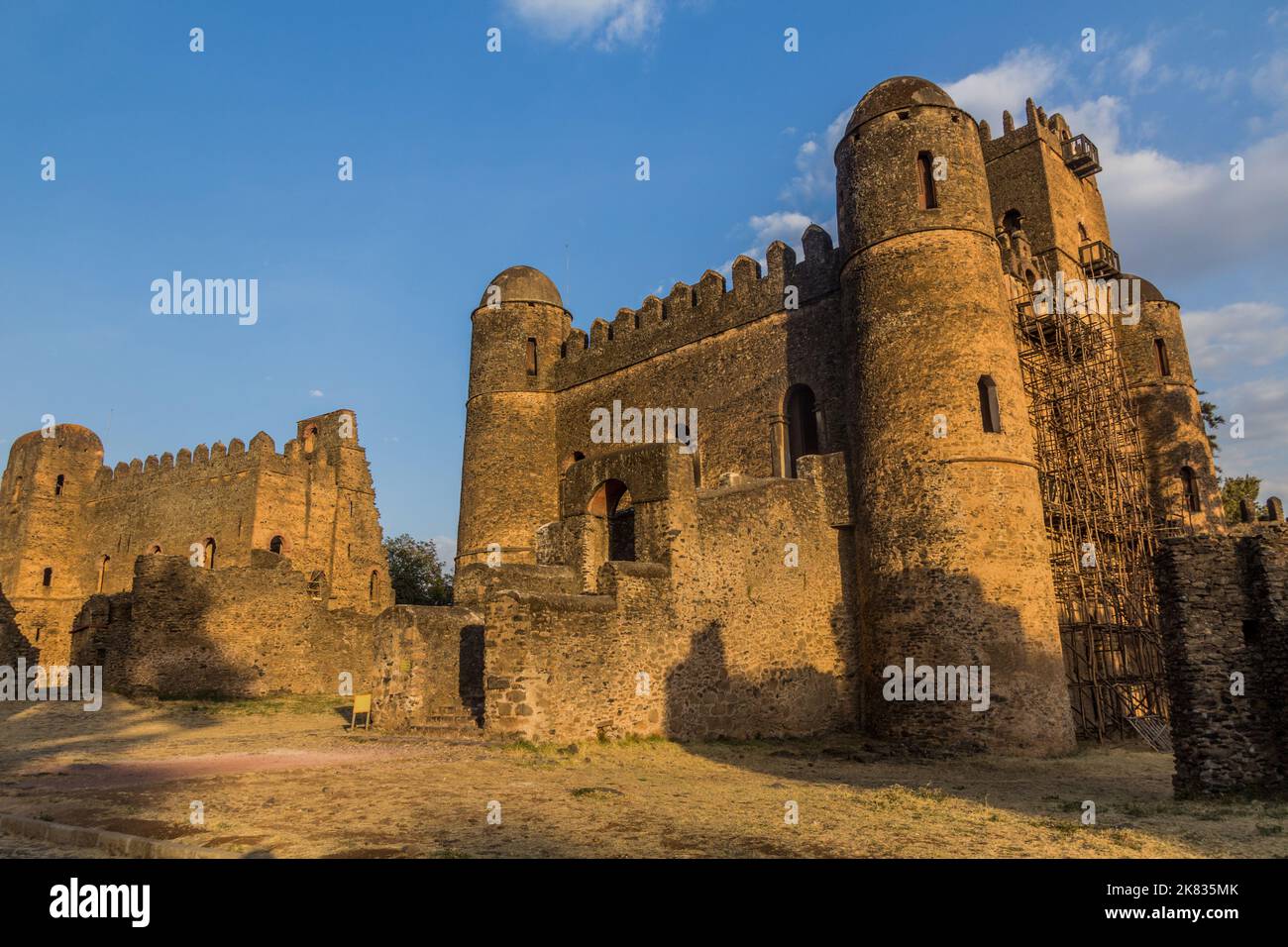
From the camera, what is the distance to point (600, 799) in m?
8.45

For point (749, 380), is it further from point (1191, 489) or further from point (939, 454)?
point (1191, 489)

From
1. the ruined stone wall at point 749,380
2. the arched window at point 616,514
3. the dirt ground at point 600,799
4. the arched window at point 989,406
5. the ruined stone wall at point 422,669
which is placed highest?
the ruined stone wall at point 749,380

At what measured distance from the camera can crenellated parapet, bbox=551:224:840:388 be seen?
19.7 meters

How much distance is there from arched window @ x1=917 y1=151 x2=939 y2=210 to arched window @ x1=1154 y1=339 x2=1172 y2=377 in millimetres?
10112

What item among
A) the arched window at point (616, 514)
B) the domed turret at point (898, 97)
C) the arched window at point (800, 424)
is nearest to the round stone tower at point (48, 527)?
the arched window at point (616, 514)

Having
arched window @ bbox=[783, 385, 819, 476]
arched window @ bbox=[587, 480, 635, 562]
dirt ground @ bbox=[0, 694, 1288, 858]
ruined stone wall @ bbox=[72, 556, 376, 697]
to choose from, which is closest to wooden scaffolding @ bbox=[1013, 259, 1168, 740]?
dirt ground @ bbox=[0, 694, 1288, 858]

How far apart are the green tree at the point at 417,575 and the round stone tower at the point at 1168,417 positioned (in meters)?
35.6

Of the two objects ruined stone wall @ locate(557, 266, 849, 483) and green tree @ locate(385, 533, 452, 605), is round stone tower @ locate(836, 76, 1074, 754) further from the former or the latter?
green tree @ locate(385, 533, 452, 605)

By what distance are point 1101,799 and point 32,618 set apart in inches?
1481

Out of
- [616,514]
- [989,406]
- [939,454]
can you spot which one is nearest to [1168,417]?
[989,406]

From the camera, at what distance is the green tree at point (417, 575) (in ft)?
160

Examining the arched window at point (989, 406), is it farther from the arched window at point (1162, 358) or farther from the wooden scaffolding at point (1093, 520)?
the arched window at point (1162, 358)
